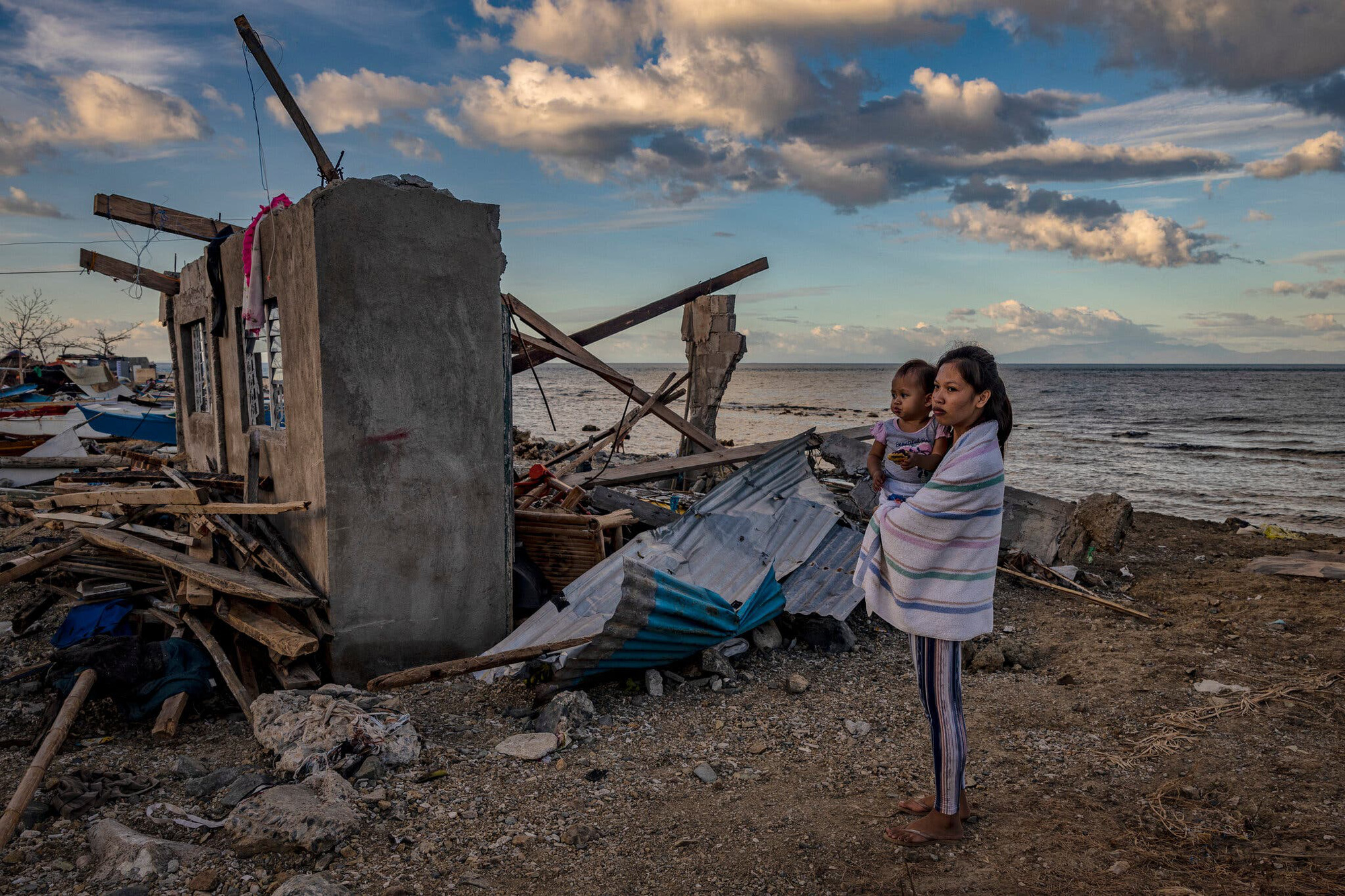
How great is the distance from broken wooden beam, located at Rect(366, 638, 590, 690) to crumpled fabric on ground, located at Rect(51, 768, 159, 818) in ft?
3.83

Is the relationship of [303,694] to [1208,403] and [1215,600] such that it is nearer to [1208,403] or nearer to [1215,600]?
[1215,600]

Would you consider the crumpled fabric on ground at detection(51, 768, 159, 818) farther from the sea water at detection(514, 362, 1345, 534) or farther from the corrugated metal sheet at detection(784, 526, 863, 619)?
the sea water at detection(514, 362, 1345, 534)

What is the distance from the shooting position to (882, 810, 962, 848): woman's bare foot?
3.20 metres

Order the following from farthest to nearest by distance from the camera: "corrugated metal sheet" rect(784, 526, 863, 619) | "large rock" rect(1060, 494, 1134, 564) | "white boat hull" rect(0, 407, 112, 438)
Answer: "white boat hull" rect(0, 407, 112, 438), "large rock" rect(1060, 494, 1134, 564), "corrugated metal sheet" rect(784, 526, 863, 619)

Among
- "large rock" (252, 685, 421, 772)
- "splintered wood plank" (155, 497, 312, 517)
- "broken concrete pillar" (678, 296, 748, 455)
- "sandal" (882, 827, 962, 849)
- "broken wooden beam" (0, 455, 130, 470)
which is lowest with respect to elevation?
"sandal" (882, 827, 962, 849)

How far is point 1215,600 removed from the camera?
296 inches

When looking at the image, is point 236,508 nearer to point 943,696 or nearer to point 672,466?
point 672,466

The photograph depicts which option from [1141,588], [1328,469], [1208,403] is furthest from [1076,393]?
[1141,588]

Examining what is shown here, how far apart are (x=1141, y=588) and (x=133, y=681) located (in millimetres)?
8868

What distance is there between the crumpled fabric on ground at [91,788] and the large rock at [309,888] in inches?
56.9

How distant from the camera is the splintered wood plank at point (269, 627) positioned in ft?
A: 15.5

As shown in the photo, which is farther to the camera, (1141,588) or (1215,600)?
(1141,588)

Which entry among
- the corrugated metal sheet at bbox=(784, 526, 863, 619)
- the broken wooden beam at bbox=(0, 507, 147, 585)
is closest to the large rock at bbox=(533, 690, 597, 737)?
the corrugated metal sheet at bbox=(784, 526, 863, 619)

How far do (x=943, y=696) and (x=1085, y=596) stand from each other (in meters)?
5.18
